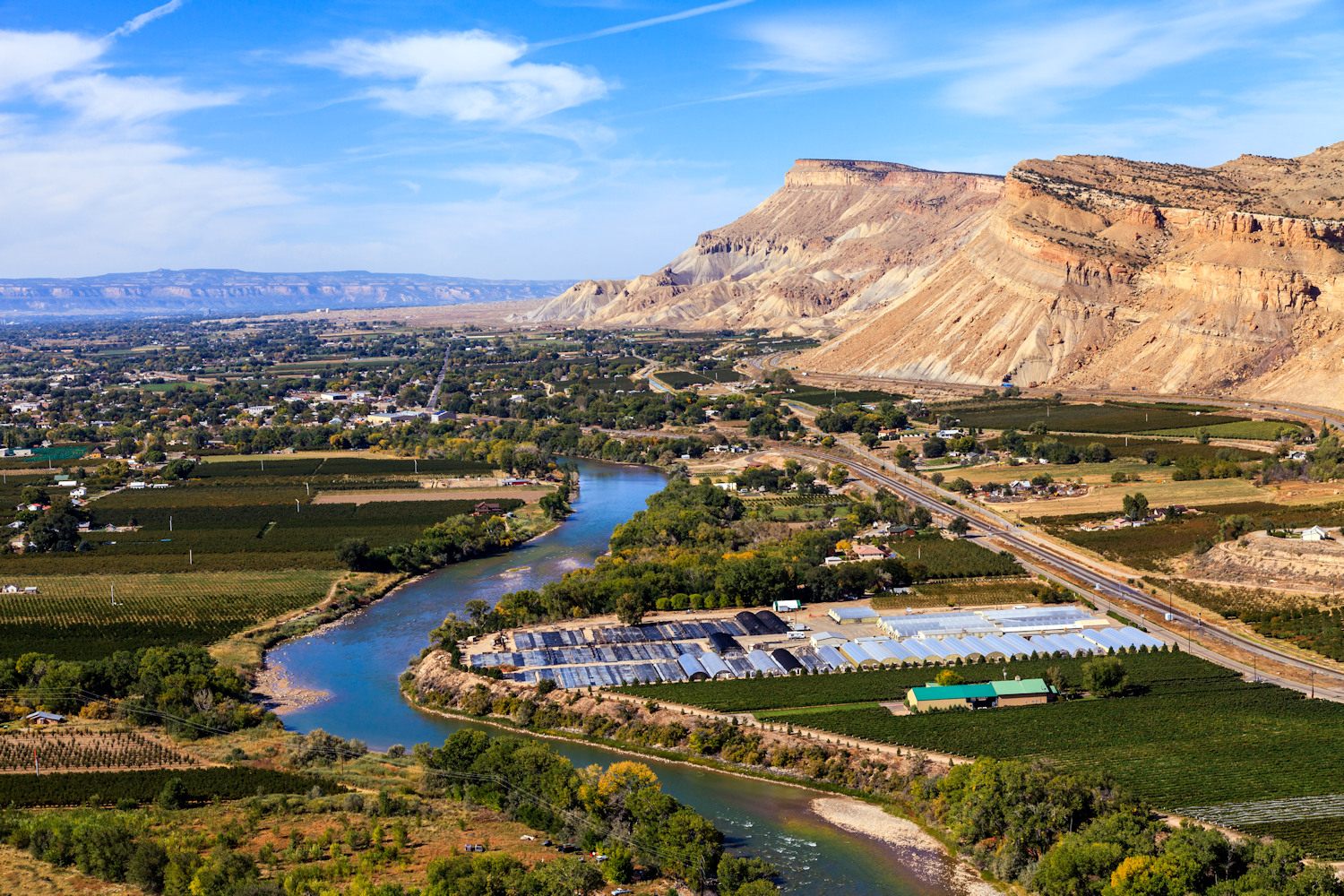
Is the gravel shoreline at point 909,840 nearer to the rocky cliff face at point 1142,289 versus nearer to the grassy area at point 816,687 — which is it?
the grassy area at point 816,687

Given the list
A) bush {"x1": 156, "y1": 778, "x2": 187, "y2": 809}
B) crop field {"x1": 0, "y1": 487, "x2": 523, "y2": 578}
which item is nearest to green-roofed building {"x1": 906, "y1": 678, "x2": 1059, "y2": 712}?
bush {"x1": 156, "y1": 778, "x2": 187, "y2": 809}

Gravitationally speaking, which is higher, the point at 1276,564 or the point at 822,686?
the point at 1276,564

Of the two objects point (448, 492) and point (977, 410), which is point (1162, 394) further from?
point (448, 492)

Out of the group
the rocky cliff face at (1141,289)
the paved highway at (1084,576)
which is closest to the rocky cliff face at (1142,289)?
the rocky cliff face at (1141,289)

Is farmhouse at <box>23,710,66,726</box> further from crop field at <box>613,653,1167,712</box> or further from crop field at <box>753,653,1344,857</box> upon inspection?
crop field at <box>753,653,1344,857</box>

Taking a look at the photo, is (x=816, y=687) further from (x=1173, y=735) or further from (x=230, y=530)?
(x=230, y=530)

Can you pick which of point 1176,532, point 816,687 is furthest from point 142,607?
point 1176,532

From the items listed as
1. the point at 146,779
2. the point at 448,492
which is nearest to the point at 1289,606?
the point at 146,779
